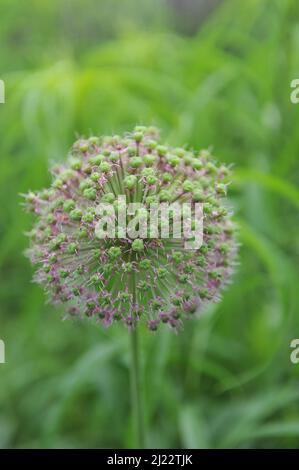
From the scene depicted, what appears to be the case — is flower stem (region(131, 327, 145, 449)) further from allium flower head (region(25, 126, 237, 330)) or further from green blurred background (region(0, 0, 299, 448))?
green blurred background (region(0, 0, 299, 448))

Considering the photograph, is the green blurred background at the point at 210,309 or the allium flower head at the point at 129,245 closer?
the allium flower head at the point at 129,245

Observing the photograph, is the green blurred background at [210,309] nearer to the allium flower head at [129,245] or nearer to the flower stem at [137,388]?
the flower stem at [137,388]

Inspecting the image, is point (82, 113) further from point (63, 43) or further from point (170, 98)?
point (63, 43)

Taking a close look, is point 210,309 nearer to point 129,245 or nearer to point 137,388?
point 137,388

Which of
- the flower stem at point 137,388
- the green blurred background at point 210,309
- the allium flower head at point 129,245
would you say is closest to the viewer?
the allium flower head at point 129,245

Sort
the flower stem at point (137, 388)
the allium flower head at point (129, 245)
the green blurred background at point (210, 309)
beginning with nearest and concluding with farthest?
the allium flower head at point (129, 245)
the flower stem at point (137, 388)
the green blurred background at point (210, 309)

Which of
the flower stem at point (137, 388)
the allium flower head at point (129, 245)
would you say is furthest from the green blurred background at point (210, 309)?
the allium flower head at point (129, 245)

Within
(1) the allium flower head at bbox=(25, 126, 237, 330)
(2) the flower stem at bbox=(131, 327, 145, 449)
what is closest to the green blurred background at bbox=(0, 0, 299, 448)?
(2) the flower stem at bbox=(131, 327, 145, 449)
